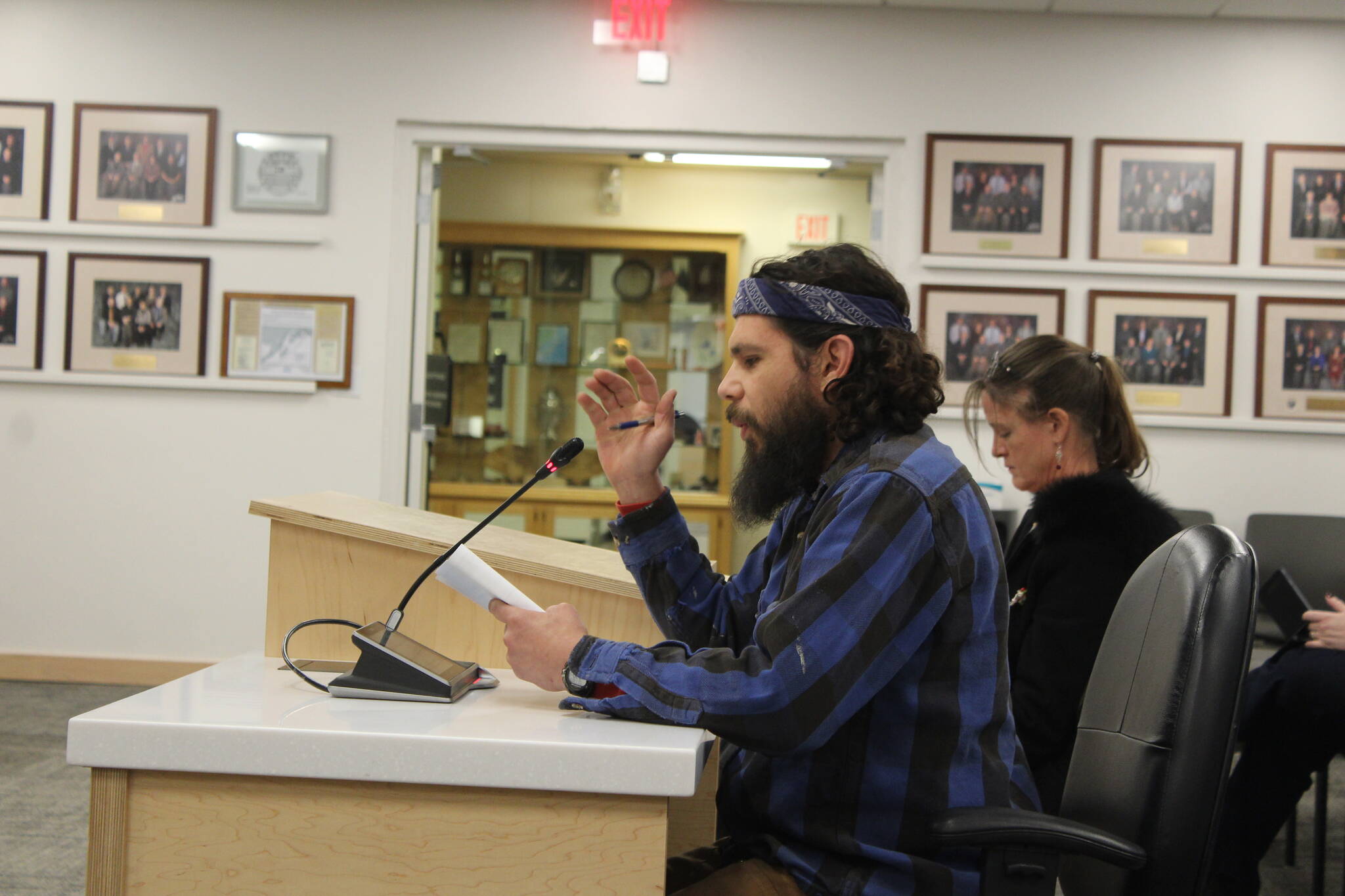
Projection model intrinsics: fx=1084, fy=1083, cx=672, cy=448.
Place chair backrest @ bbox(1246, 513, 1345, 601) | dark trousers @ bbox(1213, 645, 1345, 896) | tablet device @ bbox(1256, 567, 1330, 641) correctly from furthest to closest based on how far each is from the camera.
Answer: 1. chair backrest @ bbox(1246, 513, 1345, 601)
2. tablet device @ bbox(1256, 567, 1330, 641)
3. dark trousers @ bbox(1213, 645, 1345, 896)

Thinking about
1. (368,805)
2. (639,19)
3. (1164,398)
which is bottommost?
(368,805)

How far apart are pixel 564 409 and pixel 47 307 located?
2.47m

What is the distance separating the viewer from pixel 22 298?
4.33 meters

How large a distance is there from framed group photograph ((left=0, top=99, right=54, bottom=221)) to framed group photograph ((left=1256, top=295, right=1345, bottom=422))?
485 cm

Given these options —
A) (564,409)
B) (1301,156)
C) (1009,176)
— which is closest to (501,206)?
(564,409)

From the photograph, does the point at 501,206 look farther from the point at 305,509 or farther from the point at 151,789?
the point at 151,789

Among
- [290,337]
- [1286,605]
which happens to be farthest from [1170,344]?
[290,337]

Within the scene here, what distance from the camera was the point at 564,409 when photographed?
5863 millimetres

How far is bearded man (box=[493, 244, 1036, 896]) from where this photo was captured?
3.65ft

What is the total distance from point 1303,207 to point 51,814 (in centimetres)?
474

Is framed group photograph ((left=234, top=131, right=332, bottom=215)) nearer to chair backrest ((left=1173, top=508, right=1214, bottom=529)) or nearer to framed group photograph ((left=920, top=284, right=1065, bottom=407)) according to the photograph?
framed group photograph ((left=920, top=284, right=1065, bottom=407))

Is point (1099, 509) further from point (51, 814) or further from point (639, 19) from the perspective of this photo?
point (639, 19)

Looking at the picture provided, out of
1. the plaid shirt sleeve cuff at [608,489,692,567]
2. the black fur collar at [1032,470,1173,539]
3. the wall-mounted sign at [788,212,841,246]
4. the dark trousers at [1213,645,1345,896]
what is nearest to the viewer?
the plaid shirt sleeve cuff at [608,489,692,567]

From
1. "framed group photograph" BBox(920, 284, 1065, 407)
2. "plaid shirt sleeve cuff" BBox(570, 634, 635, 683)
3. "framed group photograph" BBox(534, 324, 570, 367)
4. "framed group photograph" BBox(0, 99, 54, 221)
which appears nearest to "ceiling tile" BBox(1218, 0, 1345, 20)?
"framed group photograph" BBox(920, 284, 1065, 407)
